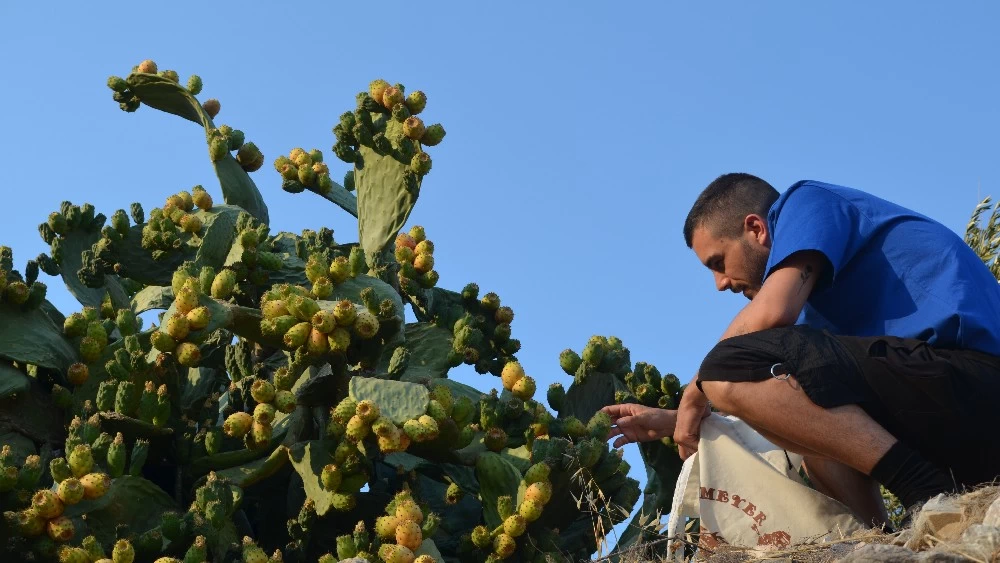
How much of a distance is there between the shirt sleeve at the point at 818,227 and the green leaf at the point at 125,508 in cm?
167

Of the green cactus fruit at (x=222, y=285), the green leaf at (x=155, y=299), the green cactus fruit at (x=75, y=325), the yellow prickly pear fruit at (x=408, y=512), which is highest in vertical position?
the green leaf at (x=155, y=299)

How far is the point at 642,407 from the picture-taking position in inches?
163

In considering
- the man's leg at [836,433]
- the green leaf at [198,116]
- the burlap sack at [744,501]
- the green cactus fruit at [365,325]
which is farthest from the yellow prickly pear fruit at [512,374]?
the green leaf at [198,116]

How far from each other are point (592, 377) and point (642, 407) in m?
0.29

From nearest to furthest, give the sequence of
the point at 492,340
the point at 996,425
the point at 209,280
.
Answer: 1. the point at 996,425
2. the point at 209,280
3. the point at 492,340

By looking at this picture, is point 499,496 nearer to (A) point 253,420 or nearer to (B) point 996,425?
(A) point 253,420

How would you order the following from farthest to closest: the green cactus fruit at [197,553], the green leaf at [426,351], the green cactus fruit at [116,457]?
the green leaf at [426,351] < the green cactus fruit at [116,457] < the green cactus fruit at [197,553]

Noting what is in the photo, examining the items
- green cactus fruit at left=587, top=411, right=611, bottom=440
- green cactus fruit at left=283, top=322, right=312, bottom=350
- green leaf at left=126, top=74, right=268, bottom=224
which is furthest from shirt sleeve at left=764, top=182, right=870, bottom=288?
green leaf at left=126, top=74, right=268, bottom=224

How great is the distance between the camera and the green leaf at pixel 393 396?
3539 millimetres

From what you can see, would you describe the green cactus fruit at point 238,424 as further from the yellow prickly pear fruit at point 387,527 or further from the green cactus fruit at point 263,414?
the yellow prickly pear fruit at point 387,527

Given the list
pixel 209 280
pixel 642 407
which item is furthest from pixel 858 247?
pixel 209 280

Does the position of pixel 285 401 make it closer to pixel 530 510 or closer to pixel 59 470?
pixel 59 470

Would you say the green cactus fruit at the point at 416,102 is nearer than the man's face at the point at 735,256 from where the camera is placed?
No

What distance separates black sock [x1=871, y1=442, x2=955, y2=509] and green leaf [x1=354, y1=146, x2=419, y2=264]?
1925mm
